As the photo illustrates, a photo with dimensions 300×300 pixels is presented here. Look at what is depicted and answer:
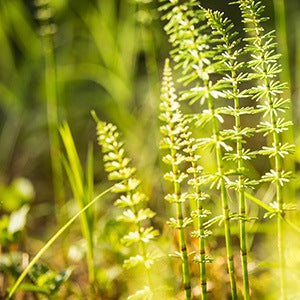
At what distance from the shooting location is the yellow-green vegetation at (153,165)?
64cm

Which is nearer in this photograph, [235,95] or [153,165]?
[235,95]

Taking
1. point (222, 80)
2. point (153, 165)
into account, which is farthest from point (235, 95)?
point (153, 165)

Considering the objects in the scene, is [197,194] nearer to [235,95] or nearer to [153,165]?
[235,95]

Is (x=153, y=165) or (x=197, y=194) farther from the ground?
(x=153, y=165)

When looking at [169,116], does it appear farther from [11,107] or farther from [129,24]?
[11,107]

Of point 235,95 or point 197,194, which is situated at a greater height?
point 235,95

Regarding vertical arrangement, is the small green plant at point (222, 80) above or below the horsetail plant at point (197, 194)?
above

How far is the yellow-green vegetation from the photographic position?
2.10ft

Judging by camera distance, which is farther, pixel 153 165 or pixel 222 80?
pixel 153 165

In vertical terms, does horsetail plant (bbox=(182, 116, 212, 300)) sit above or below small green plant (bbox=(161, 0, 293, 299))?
below

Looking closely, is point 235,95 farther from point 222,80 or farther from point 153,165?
point 153,165

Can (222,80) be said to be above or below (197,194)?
above

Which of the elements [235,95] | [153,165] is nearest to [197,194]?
[235,95]

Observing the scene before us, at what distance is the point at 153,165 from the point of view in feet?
5.43
